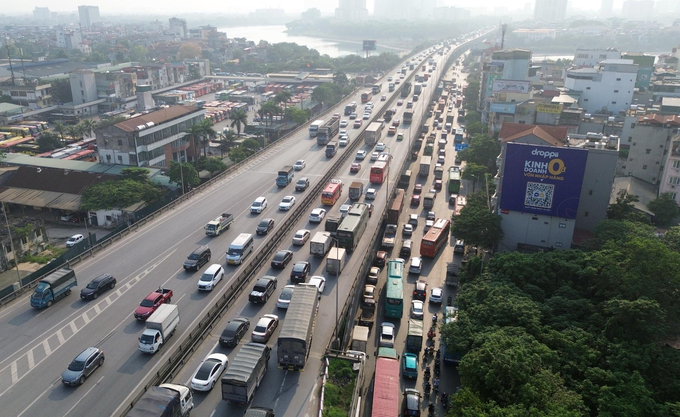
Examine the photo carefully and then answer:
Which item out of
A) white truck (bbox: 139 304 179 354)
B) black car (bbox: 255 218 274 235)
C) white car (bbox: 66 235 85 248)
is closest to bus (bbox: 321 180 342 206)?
black car (bbox: 255 218 274 235)

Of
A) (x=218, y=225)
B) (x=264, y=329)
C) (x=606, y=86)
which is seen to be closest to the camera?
(x=264, y=329)

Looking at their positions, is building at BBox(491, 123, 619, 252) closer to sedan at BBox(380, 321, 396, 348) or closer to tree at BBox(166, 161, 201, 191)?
sedan at BBox(380, 321, 396, 348)

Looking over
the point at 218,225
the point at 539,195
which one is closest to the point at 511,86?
the point at 539,195

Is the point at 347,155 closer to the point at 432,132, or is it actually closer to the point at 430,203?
the point at 430,203

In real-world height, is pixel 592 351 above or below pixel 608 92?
below

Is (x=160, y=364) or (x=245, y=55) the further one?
(x=245, y=55)

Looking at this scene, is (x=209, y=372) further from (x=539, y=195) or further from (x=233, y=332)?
(x=539, y=195)

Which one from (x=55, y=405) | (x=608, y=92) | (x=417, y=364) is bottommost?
(x=417, y=364)

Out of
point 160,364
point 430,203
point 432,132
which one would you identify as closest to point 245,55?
point 432,132
